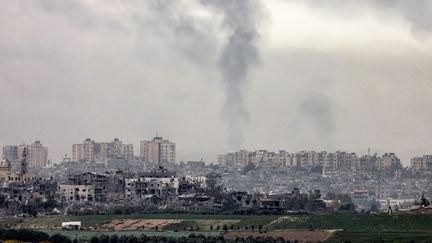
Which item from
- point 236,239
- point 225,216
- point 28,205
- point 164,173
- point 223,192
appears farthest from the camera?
point 164,173

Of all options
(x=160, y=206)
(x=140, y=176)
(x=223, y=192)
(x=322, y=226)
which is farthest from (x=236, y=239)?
(x=140, y=176)

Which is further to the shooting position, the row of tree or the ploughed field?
the ploughed field

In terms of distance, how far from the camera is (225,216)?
129500 millimetres

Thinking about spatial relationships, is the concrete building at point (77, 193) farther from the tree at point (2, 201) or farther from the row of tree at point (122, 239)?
the row of tree at point (122, 239)

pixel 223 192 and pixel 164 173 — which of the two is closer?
pixel 223 192

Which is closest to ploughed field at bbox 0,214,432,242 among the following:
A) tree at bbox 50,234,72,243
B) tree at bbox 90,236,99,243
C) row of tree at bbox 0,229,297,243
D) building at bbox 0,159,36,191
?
row of tree at bbox 0,229,297,243

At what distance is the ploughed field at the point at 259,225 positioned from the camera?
102188 mm

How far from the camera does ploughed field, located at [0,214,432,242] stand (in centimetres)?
10219

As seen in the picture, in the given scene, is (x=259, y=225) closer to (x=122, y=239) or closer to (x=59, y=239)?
(x=122, y=239)

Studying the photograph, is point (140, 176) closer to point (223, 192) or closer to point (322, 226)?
point (223, 192)

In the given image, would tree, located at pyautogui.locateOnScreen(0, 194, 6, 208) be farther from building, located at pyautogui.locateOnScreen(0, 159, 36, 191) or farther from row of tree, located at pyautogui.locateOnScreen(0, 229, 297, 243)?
row of tree, located at pyautogui.locateOnScreen(0, 229, 297, 243)

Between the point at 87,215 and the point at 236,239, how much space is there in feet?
120

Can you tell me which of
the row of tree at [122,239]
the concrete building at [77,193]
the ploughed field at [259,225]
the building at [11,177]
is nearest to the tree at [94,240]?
the row of tree at [122,239]

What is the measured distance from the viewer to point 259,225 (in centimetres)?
11569
